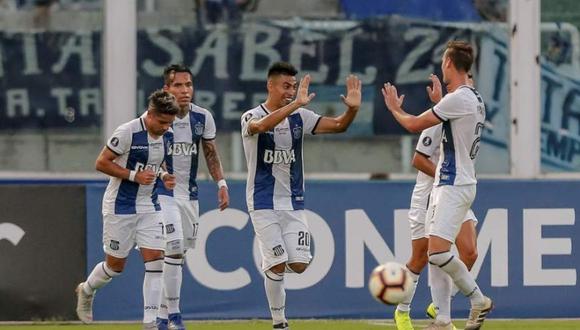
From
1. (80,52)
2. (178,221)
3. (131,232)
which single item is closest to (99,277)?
(131,232)

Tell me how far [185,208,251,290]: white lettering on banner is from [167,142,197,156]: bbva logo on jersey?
1.68 m

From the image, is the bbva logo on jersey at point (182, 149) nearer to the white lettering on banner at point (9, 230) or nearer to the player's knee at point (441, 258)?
the white lettering on banner at point (9, 230)

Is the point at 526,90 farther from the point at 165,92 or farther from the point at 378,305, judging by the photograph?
the point at 165,92

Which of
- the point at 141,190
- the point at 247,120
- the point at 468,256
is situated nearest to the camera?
the point at 247,120

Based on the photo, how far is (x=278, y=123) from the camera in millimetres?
11625

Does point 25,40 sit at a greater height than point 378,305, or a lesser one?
greater

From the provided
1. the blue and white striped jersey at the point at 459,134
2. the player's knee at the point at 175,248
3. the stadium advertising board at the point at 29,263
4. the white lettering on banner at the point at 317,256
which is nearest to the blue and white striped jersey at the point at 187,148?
the player's knee at the point at 175,248

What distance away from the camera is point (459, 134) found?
37.8ft

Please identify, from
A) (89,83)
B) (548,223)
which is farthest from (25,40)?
(548,223)

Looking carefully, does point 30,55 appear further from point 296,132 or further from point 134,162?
point 296,132

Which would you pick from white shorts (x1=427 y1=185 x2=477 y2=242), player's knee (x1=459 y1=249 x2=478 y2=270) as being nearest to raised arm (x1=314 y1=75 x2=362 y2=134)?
white shorts (x1=427 y1=185 x2=477 y2=242)

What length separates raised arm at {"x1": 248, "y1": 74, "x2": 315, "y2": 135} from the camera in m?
11.3

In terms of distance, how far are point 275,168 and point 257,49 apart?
12.6 ft

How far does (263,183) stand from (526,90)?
14.6ft
